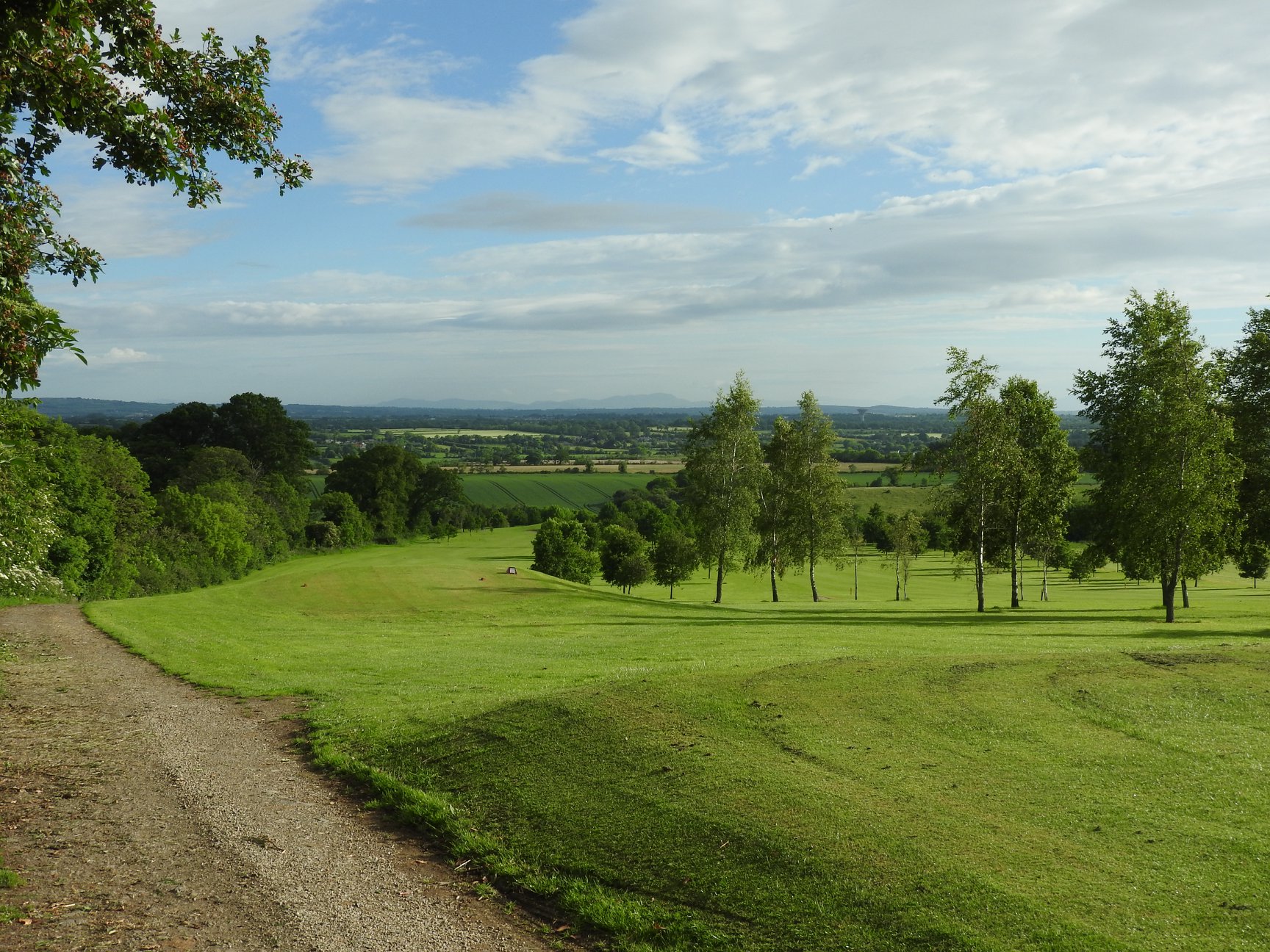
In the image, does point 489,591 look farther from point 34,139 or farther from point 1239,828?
point 1239,828

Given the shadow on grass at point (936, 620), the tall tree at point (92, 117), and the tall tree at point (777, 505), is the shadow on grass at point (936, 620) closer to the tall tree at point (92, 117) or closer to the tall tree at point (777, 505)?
the tall tree at point (777, 505)

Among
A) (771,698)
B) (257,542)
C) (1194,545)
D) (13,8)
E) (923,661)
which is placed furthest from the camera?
(257,542)

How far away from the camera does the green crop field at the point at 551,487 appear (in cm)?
14238

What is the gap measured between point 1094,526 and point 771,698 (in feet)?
125

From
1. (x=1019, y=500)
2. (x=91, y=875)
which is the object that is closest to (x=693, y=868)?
(x=91, y=875)

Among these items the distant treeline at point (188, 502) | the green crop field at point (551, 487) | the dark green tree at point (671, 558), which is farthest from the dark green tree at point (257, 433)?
the dark green tree at point (671, 558)

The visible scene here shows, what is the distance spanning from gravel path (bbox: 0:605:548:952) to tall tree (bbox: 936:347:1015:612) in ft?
106

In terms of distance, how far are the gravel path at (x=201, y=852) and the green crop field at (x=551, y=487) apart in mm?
119963

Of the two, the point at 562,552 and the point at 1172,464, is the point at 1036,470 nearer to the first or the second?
the point at 1172,464

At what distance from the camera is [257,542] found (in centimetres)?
8312

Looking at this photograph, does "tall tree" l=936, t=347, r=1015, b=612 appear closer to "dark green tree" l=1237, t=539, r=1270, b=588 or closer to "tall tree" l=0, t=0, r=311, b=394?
"dark green tree" l=1237, t=539, r=1270, b=588

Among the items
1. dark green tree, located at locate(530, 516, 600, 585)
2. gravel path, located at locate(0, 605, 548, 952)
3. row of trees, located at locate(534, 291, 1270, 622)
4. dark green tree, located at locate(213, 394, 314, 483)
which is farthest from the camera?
dark green tree, located at locate(213, 394, 314, 483)

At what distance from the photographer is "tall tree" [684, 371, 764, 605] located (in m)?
50.2

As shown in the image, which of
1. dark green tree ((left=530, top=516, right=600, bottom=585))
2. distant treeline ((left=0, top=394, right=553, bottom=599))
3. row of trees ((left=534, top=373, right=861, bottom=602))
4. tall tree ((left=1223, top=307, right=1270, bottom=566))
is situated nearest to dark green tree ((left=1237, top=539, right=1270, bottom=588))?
tall tree ((left=1223, top=307, right=1270, bottom=566))
